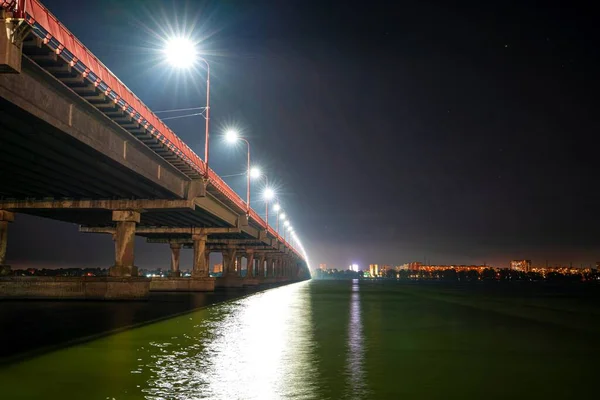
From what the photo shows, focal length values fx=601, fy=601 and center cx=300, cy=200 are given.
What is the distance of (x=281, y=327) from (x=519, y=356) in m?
10.1

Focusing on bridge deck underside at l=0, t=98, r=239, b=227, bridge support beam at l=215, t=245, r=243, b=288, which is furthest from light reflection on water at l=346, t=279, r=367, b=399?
bridge support beam at l=215, t=245, r=243, b=288

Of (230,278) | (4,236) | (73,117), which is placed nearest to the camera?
(73,117)

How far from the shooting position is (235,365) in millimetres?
13930

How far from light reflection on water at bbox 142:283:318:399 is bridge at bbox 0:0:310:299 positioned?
10487 mm

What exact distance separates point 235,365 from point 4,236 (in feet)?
132

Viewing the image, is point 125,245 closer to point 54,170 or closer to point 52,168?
point 54,170

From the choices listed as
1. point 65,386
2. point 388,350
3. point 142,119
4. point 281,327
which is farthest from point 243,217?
point 65,386

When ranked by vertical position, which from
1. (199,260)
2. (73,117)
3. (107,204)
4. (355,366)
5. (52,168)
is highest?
(73,117)

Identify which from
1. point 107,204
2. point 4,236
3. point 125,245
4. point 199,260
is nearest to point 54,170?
point 125,245

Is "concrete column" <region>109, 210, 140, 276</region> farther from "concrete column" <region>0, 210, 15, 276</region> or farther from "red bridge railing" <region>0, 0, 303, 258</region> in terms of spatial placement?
"red bridge railing" <region>0, 0, 303, 258</region>

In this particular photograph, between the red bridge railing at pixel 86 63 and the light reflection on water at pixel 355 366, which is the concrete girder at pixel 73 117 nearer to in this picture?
the red bridge railing at pixel 86 63

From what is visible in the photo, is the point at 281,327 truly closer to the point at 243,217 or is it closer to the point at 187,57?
the point at 187,57

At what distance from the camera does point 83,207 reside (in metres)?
48.0

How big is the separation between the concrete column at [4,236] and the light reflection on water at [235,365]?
101 ft
